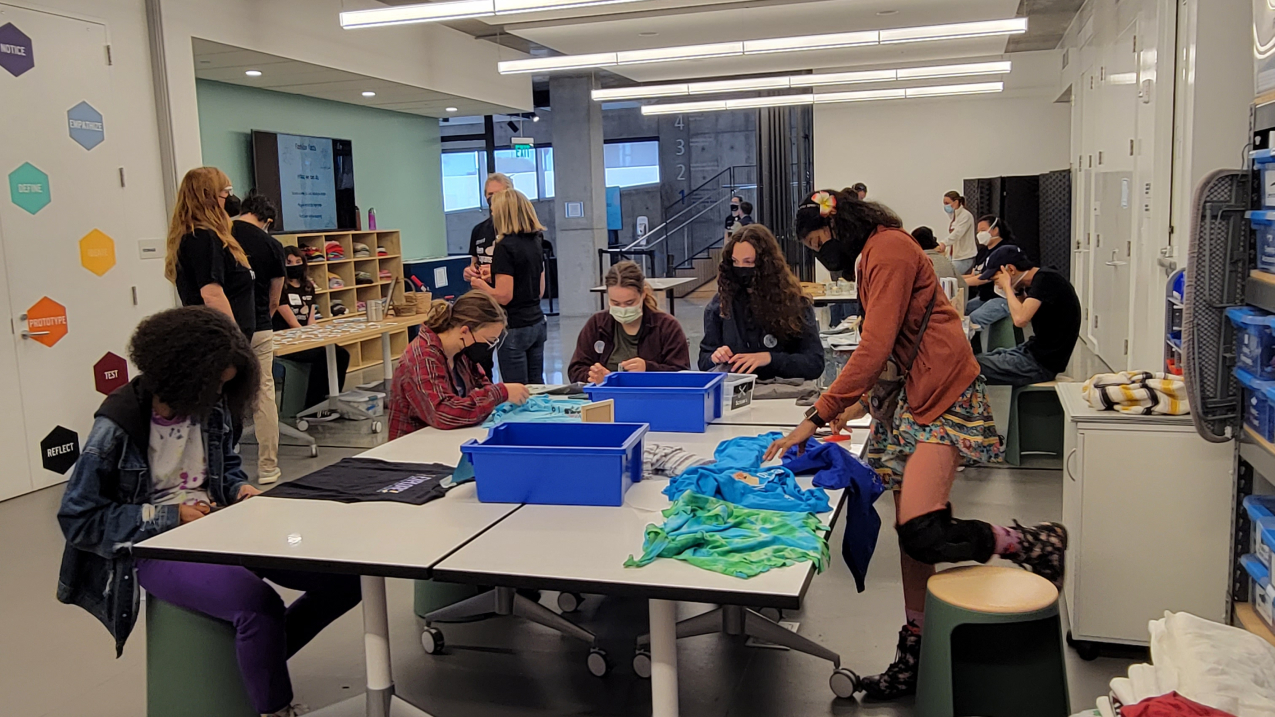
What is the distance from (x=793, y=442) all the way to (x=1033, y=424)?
3176 mm

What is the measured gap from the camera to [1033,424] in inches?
210

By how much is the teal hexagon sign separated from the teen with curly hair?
139 inches

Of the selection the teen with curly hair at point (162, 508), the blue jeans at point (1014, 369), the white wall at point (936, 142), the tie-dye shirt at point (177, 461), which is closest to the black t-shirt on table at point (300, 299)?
the blue jeans at point (1014, 369)

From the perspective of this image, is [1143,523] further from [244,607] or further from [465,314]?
[244,607]

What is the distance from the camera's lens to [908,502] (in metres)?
2.71

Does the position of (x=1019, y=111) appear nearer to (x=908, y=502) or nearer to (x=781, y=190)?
(x=781, y=190)

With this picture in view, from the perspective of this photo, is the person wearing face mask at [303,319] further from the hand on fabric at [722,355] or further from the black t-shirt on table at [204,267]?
the hand on fabric at [722,355]

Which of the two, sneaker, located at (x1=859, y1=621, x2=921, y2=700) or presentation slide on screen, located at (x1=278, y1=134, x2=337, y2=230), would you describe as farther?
presentation slide on screen, located at (x1=278, y1=134, x2=337, y2=230)

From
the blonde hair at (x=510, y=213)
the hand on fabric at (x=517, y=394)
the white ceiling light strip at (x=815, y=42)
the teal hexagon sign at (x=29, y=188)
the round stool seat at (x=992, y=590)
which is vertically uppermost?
the white ceiling light strip at (x=815, y=42)

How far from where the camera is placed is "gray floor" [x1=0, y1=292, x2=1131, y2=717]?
2.87 meters

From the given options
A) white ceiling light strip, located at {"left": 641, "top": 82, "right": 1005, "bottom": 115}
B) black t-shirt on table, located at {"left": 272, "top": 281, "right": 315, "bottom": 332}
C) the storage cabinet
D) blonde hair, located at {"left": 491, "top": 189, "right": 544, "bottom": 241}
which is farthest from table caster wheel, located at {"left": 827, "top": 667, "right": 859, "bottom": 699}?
white ceiling light strip, located at {"left": 641, "top": 82, "right": 1005, "bottom": 115}

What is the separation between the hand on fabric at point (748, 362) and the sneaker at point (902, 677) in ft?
4.67

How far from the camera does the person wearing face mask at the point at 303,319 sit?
6.98 meters

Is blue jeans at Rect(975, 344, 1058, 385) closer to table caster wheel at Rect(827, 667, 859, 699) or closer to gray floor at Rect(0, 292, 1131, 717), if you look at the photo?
gray floor at Rect(0, 292, 1131, 717)
